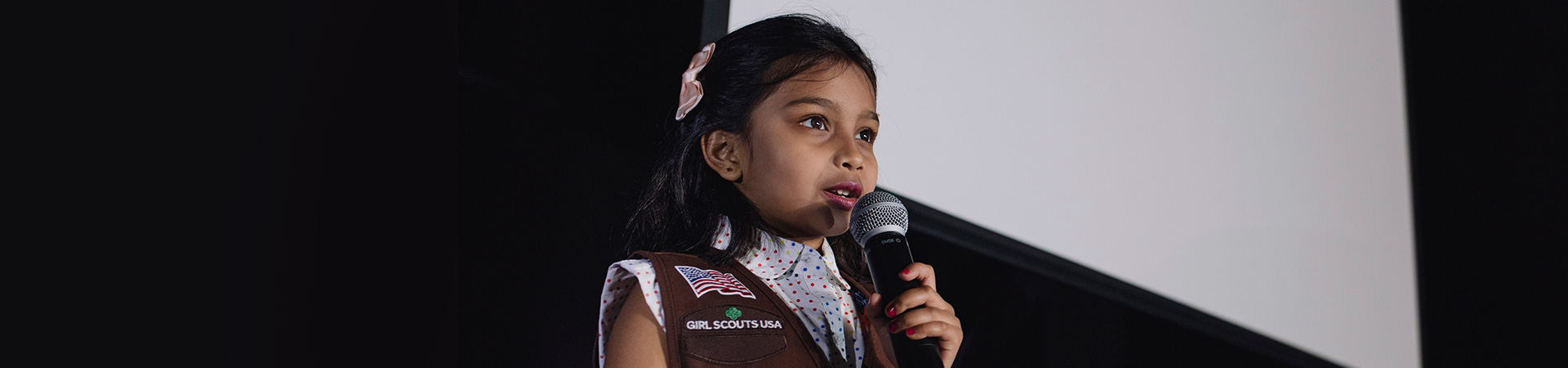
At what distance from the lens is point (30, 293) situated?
58cm

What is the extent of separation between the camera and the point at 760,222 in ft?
3.33

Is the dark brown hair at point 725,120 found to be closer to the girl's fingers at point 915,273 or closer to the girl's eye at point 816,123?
the girl's eye at point 816,123

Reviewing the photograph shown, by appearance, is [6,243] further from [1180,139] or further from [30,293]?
[1180,139]

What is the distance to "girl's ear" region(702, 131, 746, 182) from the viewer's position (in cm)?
103

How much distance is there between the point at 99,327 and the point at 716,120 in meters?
0.62

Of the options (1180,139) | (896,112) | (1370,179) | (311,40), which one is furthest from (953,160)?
(1370,179)

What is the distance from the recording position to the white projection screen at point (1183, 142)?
132cm

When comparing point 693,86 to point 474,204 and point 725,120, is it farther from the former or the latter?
point 474,204

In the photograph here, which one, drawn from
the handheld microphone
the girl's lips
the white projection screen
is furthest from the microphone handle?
the white projection screen

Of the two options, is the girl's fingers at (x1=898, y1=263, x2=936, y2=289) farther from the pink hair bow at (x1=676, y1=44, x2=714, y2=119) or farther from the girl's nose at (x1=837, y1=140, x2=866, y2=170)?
the pink hair bow at (x1=676, y1=44, x2=714, y2=119)

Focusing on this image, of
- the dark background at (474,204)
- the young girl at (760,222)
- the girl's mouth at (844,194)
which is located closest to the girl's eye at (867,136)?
the young girl at (760,222)

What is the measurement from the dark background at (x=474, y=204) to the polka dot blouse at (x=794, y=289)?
0.16 metres

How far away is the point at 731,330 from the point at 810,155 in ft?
0.70

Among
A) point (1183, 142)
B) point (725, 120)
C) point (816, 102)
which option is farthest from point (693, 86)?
point (1183, 142)
